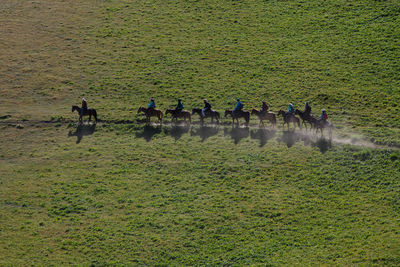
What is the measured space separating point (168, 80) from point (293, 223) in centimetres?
2869

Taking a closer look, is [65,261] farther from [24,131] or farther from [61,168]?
[24,131]

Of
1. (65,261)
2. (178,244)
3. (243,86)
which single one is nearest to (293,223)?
(178,244)

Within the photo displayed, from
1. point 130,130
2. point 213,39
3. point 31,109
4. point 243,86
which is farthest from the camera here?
point 213,39

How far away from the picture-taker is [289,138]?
158 ft

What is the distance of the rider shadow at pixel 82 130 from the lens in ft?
168

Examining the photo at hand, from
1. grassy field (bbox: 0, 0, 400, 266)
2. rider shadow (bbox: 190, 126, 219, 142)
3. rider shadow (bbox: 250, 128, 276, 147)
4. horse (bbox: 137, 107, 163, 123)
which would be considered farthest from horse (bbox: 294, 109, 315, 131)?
horse (bbox: 137, 107, 163, 123)

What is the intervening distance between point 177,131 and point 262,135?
7.76 meters

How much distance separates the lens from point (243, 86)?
5984 centimetres

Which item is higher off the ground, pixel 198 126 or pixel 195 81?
pixel 195 81

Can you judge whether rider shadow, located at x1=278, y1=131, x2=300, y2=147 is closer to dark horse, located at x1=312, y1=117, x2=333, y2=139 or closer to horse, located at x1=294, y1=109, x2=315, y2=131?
horse, located at x1=294, y1=109, x2=315, y2=131

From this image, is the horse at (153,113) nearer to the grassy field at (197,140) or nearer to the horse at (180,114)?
the horse at (180,114)

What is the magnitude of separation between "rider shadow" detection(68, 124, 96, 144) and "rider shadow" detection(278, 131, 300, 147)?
17.4 meters

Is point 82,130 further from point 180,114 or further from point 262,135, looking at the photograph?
point 262,135

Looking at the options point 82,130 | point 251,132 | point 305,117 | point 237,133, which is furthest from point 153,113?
point 305,117
